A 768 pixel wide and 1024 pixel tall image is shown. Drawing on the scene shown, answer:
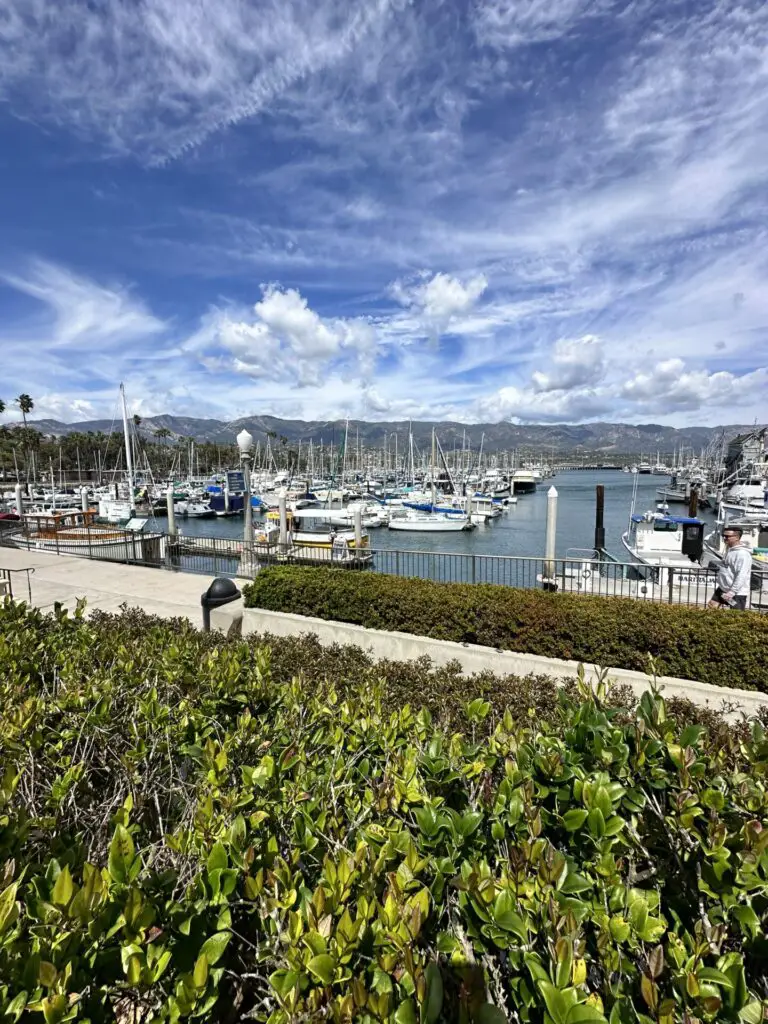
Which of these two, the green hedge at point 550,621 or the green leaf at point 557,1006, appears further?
the green hedge at point 550,621

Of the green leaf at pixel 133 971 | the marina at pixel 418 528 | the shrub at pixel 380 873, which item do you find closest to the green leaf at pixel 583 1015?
the shrub at pixel 380 873

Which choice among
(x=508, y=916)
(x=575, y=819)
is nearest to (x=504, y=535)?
(x=575, y=819)

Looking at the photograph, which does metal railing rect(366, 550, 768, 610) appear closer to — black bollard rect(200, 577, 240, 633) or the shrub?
black bollard rect(200, 577, 240, 633)

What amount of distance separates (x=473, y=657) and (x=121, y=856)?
5.13m

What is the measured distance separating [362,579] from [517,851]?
19.8 ft

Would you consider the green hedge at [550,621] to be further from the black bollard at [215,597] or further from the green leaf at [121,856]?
the green leaf at [121,856]

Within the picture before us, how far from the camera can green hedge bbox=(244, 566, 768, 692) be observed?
541 centimetres

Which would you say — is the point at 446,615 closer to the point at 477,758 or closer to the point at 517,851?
the point at 477,758

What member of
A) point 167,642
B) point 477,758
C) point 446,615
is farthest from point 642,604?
point 167,642

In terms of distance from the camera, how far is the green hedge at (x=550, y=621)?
5.41m

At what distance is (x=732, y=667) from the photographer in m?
5.35

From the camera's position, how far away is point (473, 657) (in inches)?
243

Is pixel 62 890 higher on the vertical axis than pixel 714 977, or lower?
higher

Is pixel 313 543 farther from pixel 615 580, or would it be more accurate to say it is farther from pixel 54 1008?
pixel 54 1008
